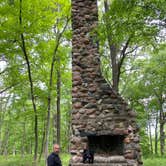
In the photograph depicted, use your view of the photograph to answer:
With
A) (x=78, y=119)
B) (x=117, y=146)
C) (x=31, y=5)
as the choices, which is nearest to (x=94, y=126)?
(x=78, y=119)

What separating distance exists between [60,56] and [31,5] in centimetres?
262

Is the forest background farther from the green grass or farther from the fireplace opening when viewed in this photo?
the fireplace opening

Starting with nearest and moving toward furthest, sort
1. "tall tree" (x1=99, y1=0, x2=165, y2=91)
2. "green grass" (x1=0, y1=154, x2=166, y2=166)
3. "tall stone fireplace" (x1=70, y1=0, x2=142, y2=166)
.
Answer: "tall tree" (x1=99, y1=0, x2=165, y2=91)
"tall stone fireplace" (x1=70, y1=0, x2=142, y2=166)
"green grass" (x1=0, y1=154, x2=166, y2=166)

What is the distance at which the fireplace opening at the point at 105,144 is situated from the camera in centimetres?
672

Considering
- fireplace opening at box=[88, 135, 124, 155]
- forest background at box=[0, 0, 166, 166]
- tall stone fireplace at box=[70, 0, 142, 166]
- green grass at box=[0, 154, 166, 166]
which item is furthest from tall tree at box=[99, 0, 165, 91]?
green grass at box=[0, 154, 166, 166]

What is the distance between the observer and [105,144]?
6938 millimetres

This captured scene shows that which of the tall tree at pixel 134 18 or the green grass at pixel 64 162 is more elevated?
the tall tree at pixel 134 18

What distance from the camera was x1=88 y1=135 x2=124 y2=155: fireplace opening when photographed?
6.72 m

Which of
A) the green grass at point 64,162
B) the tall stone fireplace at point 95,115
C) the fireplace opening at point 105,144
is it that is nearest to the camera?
the tall stone fireplace at point 95,115

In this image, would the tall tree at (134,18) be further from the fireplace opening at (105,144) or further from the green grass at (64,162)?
the green grass at (64,162)

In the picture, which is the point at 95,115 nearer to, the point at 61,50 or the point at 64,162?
the point at 61,50

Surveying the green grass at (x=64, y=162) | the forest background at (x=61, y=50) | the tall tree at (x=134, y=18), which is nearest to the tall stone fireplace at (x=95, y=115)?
the forest background at (x=61, y=50)

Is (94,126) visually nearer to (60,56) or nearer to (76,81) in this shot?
(76,81)

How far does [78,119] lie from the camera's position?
6.71 meters
